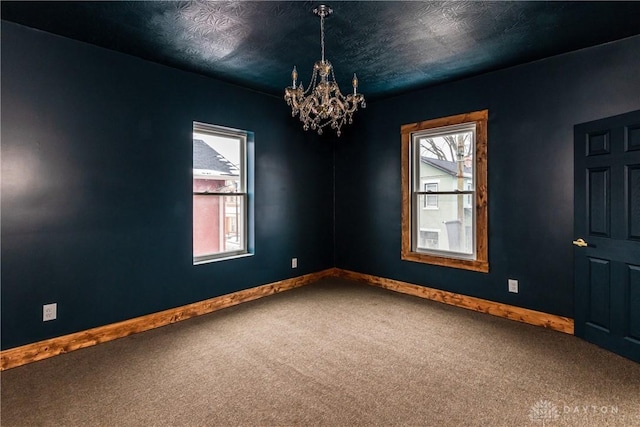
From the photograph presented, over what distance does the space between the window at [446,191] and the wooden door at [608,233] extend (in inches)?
37.6

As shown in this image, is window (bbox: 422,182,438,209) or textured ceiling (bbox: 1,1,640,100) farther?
window (bbox: 422,182,438,209)

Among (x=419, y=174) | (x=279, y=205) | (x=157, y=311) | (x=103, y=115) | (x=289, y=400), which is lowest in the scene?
(x=289, y=400)

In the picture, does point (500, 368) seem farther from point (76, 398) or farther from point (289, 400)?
point (76, 398)

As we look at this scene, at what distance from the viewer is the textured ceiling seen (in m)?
2.50

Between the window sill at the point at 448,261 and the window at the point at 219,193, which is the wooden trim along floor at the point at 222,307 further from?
the window at the point at 219,193

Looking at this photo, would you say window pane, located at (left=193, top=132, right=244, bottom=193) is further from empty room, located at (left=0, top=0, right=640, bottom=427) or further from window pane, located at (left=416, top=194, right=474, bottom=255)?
window pane, located at (left=416, top=194, right=474, bottom=255)

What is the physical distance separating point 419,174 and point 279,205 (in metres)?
1.99

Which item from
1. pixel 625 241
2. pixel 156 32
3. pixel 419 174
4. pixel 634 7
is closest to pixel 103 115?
pixel 156 32

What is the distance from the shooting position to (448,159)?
4414 mm

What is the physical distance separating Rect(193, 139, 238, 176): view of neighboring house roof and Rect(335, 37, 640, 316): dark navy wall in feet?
7.45

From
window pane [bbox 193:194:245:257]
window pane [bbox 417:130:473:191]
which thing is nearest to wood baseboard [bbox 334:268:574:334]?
window pane [bbox 417:130:473:191]

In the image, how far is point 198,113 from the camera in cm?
391

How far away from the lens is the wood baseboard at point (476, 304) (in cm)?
345

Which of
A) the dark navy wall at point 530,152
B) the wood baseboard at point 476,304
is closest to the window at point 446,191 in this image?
the dark navy wall at point 530,152
